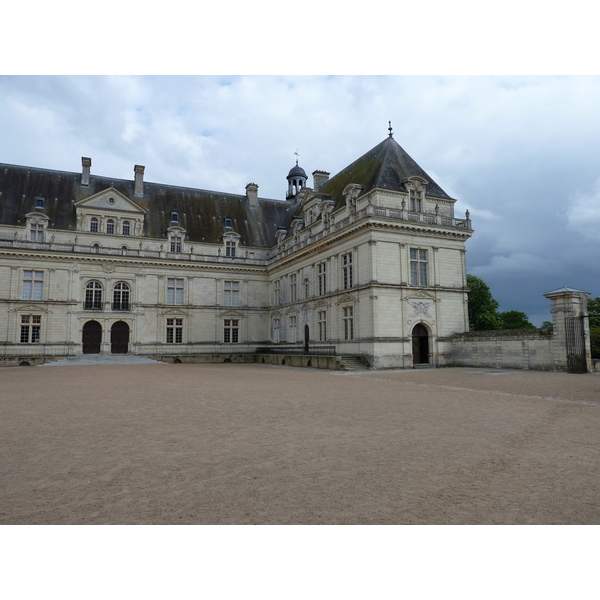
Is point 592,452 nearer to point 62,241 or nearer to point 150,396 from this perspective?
point 150,396

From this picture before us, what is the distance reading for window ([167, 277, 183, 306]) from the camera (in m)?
39.2

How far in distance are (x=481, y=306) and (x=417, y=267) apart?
22.0m

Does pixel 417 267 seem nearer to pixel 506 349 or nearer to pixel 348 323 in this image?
pixel 348 323

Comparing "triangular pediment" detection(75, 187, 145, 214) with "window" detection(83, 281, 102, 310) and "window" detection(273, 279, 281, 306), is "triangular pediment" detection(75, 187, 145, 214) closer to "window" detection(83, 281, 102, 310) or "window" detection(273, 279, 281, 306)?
"window" detection(83, 281, 102, 310)

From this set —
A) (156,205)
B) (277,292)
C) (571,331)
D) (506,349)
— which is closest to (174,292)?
(156,205)

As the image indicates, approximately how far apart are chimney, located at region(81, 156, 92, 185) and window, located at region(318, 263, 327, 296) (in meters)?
22.2

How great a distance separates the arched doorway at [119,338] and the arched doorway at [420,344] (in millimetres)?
22940

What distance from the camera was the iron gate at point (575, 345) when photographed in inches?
804

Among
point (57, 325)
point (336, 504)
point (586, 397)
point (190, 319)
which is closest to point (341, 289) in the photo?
point (190, 319)

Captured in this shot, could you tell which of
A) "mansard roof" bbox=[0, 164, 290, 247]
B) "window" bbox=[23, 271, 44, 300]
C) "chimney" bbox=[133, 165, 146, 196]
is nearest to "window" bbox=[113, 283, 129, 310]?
"mansard roof" bbox=[0, 164, 290, 247]

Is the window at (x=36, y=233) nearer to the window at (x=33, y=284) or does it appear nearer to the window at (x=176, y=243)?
the window at (x=33, y=284)

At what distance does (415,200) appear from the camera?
28781mm

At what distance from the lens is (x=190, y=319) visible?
39.4 m

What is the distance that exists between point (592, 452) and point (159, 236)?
37.6 meters
